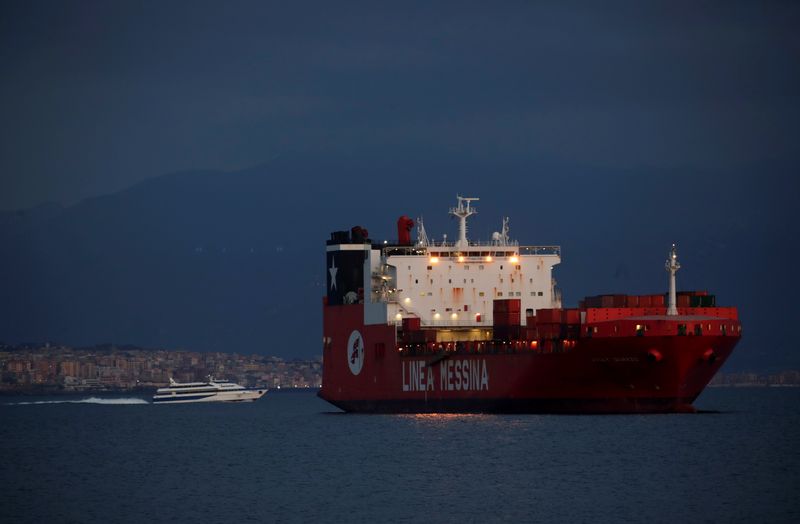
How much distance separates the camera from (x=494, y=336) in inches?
2857

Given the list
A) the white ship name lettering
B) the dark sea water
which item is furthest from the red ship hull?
the dark sea water

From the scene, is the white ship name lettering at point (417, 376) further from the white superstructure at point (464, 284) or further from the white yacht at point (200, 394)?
the white yacht at point (200, 394)

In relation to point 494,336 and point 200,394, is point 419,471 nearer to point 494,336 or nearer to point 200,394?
point 494,336

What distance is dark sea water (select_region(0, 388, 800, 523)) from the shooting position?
151 feet

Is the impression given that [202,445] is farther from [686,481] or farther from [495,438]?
[686,481]

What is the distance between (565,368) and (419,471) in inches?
600

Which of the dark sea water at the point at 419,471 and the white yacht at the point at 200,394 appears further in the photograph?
the white yacht at the point at 200,394

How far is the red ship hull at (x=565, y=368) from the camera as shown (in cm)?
6644

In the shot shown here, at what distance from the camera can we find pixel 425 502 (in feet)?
156

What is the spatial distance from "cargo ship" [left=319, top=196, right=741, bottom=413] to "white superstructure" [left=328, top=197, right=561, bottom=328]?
0.15 ft

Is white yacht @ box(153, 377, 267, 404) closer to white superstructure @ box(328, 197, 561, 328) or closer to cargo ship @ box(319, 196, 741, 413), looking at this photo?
cargo ship @ box(319, 196, 741, 413)

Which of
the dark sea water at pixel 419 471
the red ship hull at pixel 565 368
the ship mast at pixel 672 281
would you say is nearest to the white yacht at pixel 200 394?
the dark sea water at pixel 419 471

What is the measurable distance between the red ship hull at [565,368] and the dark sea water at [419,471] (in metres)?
0.92

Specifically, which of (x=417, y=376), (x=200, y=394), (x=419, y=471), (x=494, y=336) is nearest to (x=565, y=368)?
(x=494, y=336)
